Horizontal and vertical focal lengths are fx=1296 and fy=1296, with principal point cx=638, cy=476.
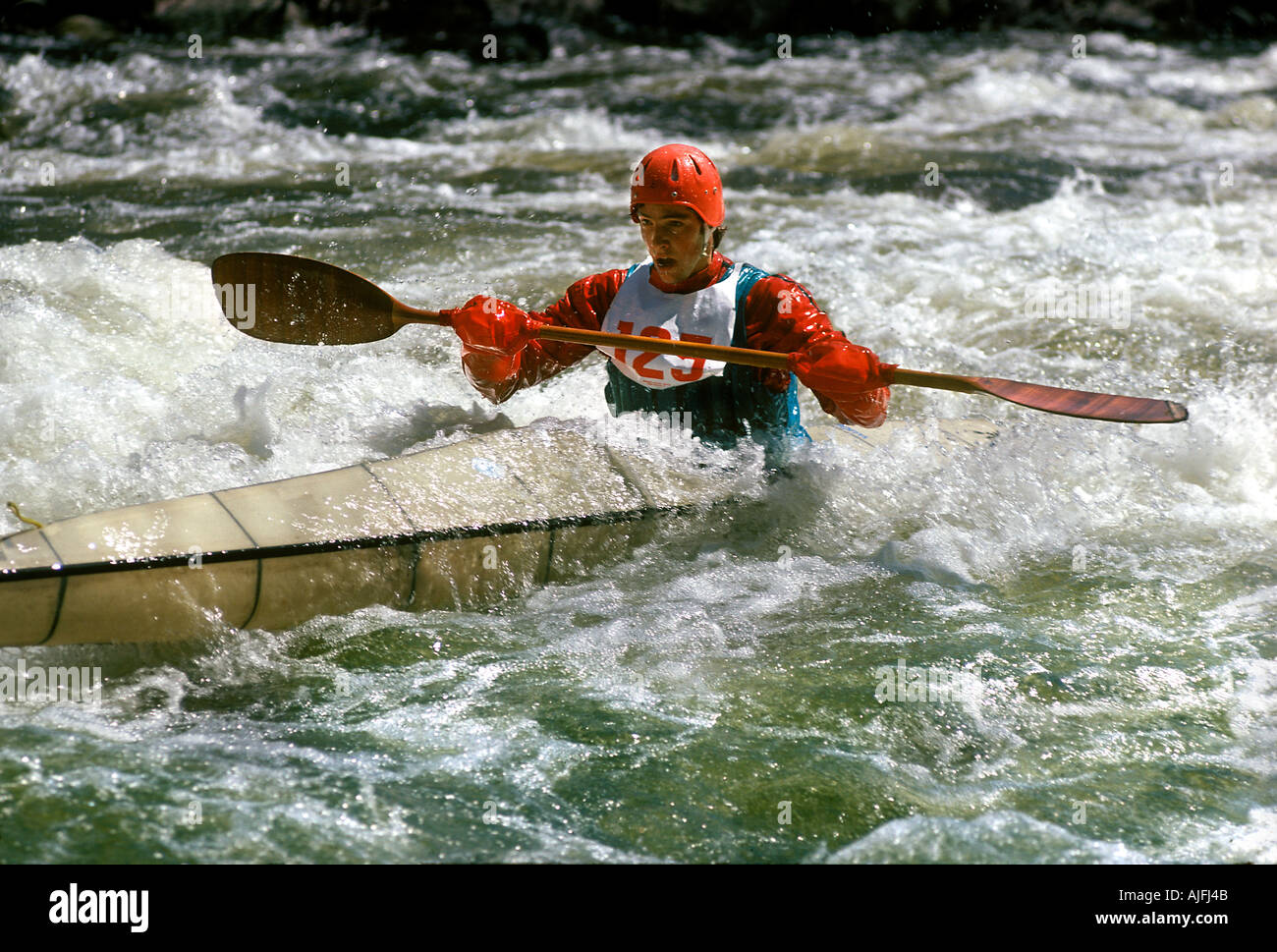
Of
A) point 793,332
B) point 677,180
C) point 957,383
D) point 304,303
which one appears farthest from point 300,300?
point 957,383

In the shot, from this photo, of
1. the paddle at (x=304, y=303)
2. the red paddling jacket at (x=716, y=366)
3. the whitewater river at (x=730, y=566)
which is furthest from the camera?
the paddle at (x=304, y=303)

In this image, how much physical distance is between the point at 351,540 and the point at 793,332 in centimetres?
125

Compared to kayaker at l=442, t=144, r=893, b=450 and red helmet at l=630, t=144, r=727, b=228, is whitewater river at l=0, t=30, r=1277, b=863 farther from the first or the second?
red helmet at l=630, t=144, r=727, b=228

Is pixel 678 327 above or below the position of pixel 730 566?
above

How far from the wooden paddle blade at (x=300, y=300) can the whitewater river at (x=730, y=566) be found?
271mm

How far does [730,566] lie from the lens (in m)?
3.42

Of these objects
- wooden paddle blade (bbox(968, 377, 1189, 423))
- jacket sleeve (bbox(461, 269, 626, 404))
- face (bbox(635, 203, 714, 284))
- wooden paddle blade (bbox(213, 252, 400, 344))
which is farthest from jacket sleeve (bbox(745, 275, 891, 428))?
wooden paddle blade (bbox(213, 252, 400, 344))

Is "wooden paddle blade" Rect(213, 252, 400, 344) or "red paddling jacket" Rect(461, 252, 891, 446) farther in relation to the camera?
"wooden paddle blade" Rect(213, 252, 400, 344)

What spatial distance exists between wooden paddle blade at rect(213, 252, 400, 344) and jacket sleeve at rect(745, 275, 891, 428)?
1051 mm

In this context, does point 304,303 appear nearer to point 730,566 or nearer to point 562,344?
point 562,344

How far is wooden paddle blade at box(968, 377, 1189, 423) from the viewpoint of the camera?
3332mm

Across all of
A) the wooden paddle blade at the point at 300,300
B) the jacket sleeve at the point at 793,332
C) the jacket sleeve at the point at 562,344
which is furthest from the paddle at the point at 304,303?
the jacket sleeve at the point at 793,332

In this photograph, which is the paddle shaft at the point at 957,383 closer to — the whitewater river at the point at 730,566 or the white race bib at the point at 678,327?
the white race bib at the point at 678,327

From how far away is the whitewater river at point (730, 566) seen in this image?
2.46 meters
